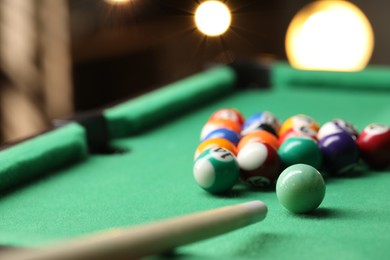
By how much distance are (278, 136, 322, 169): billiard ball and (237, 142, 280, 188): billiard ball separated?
43 millimetres

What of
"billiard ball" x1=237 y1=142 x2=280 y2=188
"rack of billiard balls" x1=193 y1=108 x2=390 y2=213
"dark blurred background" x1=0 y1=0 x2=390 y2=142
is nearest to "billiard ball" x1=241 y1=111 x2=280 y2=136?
"rack of billiard balls" x1=193 y1=108 x2=390 y2=213

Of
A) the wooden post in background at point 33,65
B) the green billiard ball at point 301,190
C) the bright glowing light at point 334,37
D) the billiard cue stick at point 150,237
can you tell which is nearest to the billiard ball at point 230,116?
the green billiard ball at point 301,190

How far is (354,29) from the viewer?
17.7ft

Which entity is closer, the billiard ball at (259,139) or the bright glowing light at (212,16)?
the billiard ball at (259,139)

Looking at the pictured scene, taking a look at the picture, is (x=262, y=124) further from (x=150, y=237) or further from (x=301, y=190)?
(x=150, y=237)

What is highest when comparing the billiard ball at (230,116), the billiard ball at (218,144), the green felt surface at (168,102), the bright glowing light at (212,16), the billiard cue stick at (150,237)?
the bright glowing light at (212,16)

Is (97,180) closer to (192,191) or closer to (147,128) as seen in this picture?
(192,191)

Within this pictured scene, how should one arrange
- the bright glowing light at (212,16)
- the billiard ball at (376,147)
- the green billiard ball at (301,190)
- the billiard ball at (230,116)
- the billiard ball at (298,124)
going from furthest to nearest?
the bright glowing light at (212,16)
the billiard ball at (230,116)
the billiard ball at (298,124)
the billiard ball at (376,147)
the green billiard ball at (301,190)

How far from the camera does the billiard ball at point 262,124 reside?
204cm

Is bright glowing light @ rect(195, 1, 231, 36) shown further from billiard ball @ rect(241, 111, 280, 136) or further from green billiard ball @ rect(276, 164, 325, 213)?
green billiard ball @ rect(276, 164, 325, 213)

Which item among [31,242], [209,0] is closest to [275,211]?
[31,242]

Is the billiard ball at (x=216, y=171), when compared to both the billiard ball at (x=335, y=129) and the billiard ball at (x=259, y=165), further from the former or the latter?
the billiard ball at (x=335, y=129)

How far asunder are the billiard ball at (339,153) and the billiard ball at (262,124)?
0.22 meters

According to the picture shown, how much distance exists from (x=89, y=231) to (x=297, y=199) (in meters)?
0.47
